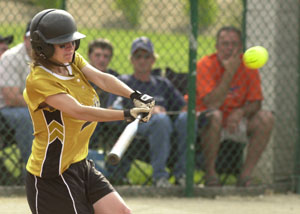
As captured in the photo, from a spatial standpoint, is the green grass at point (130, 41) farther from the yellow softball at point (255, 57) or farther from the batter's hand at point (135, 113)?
the batter's hand at point (135, 113)

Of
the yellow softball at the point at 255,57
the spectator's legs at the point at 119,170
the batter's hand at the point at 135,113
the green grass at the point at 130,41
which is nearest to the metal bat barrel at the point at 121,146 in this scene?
the batter's hand at the point at 135,113

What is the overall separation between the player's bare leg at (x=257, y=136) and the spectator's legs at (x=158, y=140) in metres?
0.82

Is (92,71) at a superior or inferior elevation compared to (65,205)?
superior

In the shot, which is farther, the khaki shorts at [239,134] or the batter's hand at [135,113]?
the khaki shorts at [239,134]

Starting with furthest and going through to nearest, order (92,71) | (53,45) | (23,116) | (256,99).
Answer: (256,99), (23,116), (92,71), (53,45)

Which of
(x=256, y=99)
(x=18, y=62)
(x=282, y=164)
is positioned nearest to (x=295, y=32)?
(x=256, y=99)

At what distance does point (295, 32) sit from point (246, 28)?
0.48 m

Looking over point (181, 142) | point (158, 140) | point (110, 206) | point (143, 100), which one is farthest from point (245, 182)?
point (143, 100)

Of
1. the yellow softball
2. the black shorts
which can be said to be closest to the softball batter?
the black shorts

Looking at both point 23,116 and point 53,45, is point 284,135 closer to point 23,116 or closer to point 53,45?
point 23,116

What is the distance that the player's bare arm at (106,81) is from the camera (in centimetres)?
346

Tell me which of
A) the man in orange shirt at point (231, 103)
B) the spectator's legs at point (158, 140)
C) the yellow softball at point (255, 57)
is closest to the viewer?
the yellow softball at point (255, 57)

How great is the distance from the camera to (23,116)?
5.18m

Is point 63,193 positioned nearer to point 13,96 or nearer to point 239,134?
point 13,96
